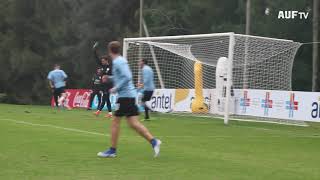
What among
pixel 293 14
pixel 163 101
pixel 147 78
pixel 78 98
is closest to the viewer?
pixel 147 78

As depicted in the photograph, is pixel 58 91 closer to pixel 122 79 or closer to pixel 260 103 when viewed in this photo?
pixel 260 103

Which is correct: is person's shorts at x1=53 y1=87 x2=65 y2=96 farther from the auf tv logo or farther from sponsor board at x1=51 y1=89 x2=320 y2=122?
the auf tv logo

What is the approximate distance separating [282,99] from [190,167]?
45.2 feet

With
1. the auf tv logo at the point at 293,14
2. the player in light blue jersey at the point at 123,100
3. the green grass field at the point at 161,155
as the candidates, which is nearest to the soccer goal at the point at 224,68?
the green grass field at the point at 161,155

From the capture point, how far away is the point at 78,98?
128ft

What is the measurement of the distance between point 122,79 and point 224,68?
13.0 m

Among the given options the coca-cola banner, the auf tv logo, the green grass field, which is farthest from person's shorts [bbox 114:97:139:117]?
the auf tv logo

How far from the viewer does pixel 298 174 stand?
384 inches

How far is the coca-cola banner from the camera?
38188mm

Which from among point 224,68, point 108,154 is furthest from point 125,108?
point 224,68

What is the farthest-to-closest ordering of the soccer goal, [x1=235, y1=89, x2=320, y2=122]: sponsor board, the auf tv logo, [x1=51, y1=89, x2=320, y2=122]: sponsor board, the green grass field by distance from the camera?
the auf tv logo, the soccer goal, [x1=51, y1=89, x2=320, y2=122]: sponsor board, [x1=235, y1=89, x2=320, y2=122]: sponsor board, the green grass field

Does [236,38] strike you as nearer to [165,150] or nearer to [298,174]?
[165,150]

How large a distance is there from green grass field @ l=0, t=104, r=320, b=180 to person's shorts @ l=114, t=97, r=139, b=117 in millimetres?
760

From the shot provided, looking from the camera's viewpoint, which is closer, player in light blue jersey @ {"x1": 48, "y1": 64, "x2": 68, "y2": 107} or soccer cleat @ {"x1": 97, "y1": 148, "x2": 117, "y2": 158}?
soccer cleat @ {"x1": 97, "y1": 148, "x2": 117, "y2": 158}
